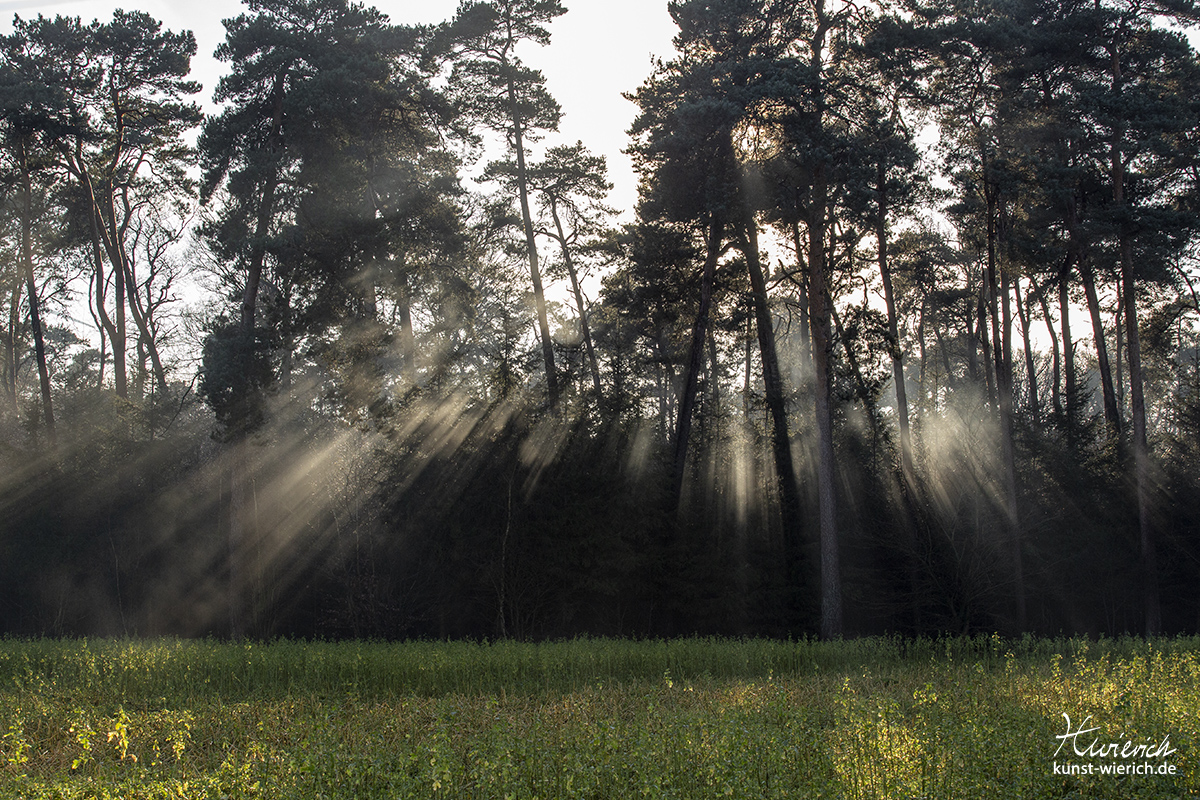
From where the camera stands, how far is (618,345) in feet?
71.8

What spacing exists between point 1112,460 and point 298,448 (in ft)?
70.6

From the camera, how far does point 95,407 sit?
25875 mm

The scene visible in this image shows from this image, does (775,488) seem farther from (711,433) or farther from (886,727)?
(886,727)

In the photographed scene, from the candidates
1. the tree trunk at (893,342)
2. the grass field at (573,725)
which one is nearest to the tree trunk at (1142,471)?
the tree trunk at (893,342)

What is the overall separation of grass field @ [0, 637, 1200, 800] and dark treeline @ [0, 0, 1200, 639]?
6.52 metres

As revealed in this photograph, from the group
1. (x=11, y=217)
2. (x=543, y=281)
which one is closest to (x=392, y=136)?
(x=543, y=281)

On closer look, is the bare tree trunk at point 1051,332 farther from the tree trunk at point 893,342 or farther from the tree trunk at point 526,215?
the tree trunk at point 526,215

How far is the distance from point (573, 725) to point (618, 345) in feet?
49.6

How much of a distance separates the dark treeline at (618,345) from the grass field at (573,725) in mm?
6522

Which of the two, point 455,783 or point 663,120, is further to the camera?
point 663,120

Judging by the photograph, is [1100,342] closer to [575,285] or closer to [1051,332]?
[1051,332]

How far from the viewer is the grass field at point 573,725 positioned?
221 inches

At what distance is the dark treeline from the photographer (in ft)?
60.8
